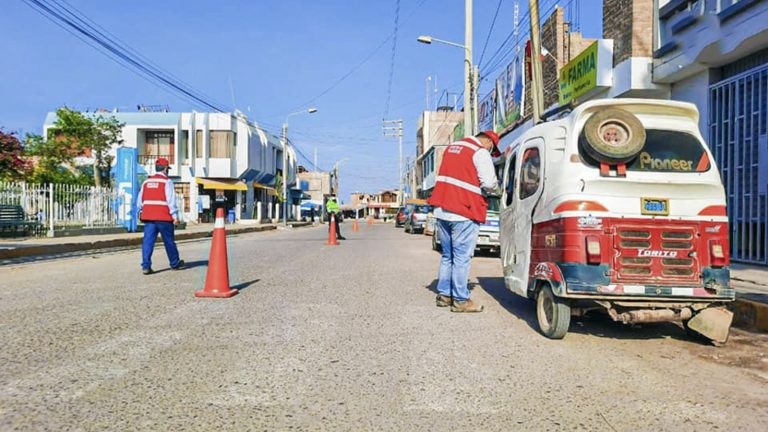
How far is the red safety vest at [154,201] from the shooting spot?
354 inches

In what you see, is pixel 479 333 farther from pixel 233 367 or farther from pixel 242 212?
pixel 242 212

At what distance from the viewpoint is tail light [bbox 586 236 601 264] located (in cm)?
463

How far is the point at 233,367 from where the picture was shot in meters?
4.04

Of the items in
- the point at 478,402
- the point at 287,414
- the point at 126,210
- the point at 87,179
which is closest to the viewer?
the point at 287,414

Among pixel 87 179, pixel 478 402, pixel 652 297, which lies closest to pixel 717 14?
pixel 652 297

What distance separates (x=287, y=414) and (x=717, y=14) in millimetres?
10216

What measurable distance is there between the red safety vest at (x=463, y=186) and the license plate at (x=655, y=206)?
1.72m

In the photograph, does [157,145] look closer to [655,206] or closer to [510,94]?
[510,94]

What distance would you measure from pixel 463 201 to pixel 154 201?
526cm

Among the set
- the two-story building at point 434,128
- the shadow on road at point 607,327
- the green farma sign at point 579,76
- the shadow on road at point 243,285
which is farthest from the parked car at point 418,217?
the two-story building at point 434,128

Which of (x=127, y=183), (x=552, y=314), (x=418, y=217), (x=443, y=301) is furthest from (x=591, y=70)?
(x=127, y=183)

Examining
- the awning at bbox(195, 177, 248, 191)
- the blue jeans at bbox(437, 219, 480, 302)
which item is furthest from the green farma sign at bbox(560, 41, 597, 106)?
the awning at bbox(195, 177, 248, 191)

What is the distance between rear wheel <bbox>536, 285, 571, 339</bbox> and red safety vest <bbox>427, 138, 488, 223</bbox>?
118 cm

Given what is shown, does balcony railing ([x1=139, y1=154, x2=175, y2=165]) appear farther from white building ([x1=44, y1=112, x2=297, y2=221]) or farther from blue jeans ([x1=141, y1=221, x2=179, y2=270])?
blue jeans ([x1=141, y1=221, x2=179, y2=270])
